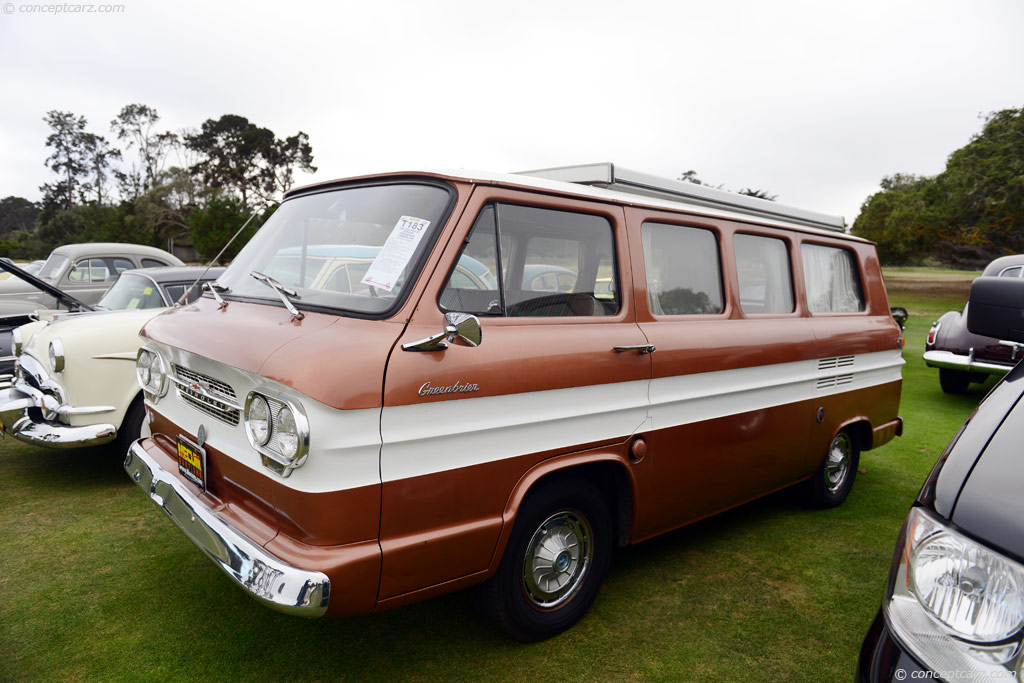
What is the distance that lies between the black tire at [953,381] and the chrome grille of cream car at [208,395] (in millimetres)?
9426

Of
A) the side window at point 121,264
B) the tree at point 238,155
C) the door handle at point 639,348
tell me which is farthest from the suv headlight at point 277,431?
the tree at point 238,155

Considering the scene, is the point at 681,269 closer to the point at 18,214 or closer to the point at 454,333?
the point at 454,333

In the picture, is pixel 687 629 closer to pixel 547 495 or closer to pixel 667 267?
pixel 547 495

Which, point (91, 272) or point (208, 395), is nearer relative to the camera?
point (208, 395)

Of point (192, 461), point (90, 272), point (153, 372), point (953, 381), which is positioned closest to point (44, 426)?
point (153, 372)

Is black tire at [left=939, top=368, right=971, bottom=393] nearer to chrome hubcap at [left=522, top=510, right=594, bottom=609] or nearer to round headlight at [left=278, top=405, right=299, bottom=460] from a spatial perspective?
chrome hubcap at [left=522, top=510, right=594, bottom=609]

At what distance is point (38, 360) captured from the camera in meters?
4.61

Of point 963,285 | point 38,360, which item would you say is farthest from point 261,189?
point 38,360

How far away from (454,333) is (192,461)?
4.74 ft

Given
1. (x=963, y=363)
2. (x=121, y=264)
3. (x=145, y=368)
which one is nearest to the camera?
(x=145, y=368)

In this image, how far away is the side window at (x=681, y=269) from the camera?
3.16 m

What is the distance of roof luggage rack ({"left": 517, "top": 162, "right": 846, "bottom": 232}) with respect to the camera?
10.4 feet

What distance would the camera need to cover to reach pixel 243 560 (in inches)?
83.9

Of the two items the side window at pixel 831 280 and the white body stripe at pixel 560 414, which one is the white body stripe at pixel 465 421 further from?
the side window at pixel 831 280
